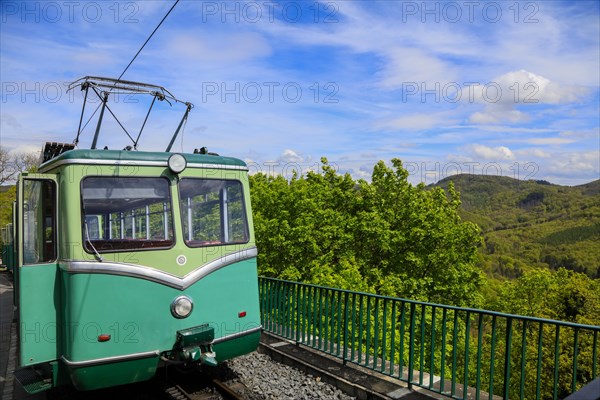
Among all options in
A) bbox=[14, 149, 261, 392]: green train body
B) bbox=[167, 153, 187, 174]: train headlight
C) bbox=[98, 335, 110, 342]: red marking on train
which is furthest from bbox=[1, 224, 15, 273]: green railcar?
bbox=[167, 153, 187, 174]: train headlight

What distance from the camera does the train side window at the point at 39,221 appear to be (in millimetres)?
5137

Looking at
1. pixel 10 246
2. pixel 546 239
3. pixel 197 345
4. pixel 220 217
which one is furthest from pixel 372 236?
pixel 546 239

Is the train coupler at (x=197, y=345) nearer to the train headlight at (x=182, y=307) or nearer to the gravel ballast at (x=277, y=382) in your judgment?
the train headlight at (x=182, y=307)

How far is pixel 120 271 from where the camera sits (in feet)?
16.4

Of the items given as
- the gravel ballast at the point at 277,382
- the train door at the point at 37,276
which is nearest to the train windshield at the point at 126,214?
the train door at the point at 37,276

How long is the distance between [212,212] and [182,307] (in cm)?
129

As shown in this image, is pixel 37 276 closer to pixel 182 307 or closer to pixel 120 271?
pixel 120 271

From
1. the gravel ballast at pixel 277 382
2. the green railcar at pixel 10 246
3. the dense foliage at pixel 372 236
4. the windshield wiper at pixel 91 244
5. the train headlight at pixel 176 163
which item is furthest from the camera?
the dense foliage at pixel 372 236

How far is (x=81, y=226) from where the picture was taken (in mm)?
Result: 4953

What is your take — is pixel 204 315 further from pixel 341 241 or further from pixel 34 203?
pixel 341 241

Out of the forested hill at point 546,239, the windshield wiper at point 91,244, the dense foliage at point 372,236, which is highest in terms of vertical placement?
the windshield wiper at point 91,244

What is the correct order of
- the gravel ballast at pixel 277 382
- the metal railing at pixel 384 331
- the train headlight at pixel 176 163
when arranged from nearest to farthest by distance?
the metal railing at pixel 384 331 → the train headlight at pixel 176 163 → the gravel ballast at pixel 277 382

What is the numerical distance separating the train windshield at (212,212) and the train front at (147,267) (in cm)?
1

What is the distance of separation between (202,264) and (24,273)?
189 centimetres
